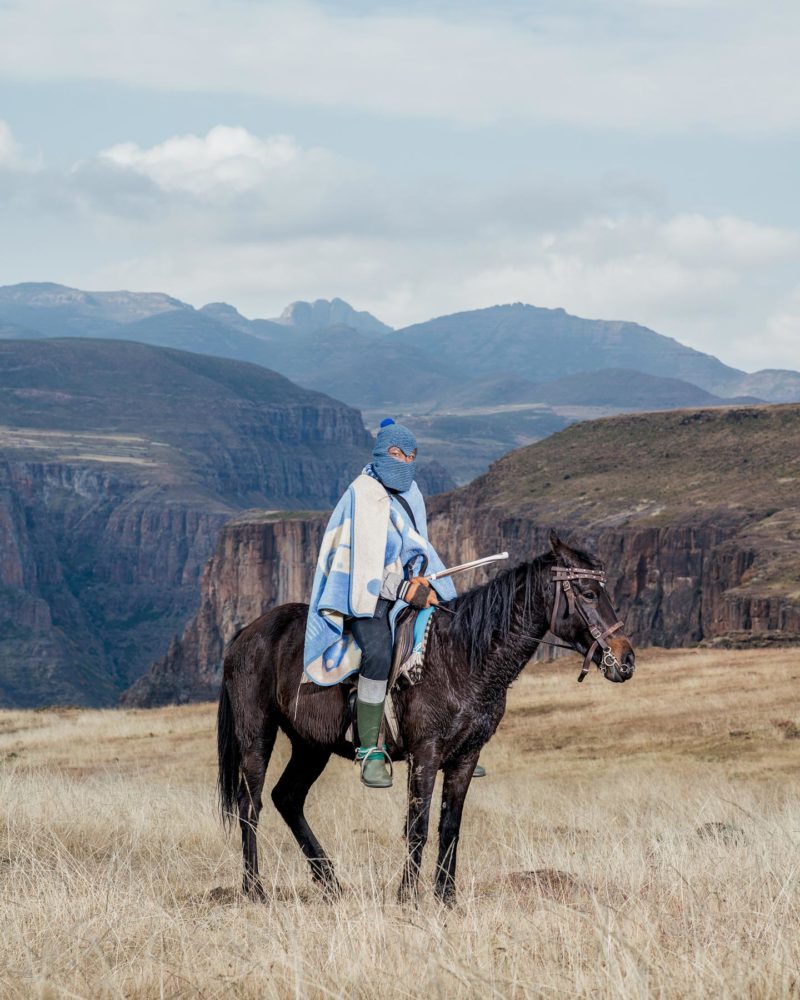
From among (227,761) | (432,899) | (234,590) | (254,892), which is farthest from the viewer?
(234,590)

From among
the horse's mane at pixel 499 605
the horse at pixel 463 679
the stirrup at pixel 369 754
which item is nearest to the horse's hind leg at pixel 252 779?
the horse at pixel 463 679

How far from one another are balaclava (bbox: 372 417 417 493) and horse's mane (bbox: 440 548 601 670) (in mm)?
1010

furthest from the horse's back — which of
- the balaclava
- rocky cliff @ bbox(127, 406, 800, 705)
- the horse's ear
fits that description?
rocky cliff @ bbox(127, 406, 800, 705)

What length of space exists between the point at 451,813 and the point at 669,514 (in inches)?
3425

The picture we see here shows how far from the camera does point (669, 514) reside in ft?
308

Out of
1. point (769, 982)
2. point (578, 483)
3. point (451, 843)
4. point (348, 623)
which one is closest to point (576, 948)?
point (769, 982)

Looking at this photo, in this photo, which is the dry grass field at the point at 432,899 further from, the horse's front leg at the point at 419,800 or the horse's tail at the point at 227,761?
the horse's tail at the point at 227,761

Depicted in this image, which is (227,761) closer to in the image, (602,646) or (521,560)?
(521,560)

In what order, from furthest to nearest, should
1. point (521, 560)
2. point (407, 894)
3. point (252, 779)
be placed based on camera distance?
point (521, 560)
point (252, 779)
point (407, 894)

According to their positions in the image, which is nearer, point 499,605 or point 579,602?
point 579,602

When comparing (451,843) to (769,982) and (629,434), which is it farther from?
(629,434)

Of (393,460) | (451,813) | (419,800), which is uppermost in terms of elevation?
(393,460)

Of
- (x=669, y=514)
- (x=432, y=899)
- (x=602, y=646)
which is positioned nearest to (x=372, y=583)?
(x=602, y=646)

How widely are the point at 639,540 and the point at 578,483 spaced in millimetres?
22061
